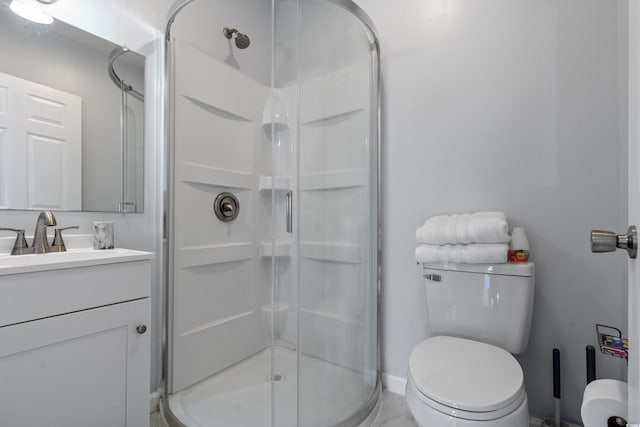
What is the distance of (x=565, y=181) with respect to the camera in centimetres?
133

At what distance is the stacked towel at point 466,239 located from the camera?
1.28 metres

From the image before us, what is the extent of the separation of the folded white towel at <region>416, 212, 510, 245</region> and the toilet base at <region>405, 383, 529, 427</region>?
573mm

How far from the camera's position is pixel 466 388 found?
0.97 m

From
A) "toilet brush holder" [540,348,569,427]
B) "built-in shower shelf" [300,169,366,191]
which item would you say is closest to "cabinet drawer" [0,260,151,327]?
"built-in shower shelf" [300,169,366,191]

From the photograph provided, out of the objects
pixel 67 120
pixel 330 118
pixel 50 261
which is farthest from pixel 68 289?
pixel 330 118

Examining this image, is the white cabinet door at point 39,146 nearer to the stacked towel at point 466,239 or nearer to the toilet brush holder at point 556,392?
the stacked towel at point 466,239

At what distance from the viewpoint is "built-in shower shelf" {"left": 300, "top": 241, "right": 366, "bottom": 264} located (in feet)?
4.15

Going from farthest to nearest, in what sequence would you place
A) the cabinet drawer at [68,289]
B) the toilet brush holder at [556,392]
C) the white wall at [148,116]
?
1. the white wall at [148,116]
2. the toilet brush holder at [556,392]
3. the cabinet drawer at [68,289]

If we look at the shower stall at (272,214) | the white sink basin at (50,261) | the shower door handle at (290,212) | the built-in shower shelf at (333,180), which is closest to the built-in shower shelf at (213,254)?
the shower stall at (272,214)

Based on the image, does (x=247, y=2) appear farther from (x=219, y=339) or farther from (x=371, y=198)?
(x=219, y=339)

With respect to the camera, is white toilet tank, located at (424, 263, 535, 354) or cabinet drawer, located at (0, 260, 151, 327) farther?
white toilet tank, located at (424, 263, 535, 354)

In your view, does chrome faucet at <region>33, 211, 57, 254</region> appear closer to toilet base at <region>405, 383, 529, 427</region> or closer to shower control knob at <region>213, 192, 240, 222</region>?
shower control knob at <region>213, 192, 240, 222</region>

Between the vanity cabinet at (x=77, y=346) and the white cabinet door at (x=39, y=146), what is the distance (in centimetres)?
46

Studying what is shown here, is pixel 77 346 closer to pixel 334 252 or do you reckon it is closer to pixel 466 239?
pixel 334 252
